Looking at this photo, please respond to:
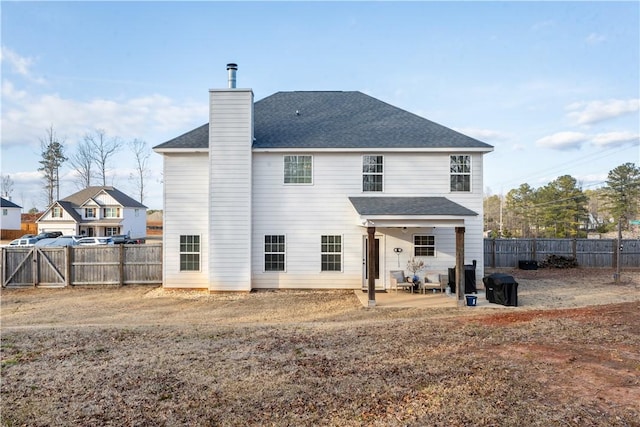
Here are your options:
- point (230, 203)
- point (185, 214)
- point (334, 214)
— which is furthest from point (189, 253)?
point (334, 214)

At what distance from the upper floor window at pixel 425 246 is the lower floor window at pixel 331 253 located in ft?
9.81

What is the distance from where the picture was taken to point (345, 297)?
1333cm

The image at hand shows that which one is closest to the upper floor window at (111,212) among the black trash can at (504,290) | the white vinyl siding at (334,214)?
the white vinyl siding at (334,214)

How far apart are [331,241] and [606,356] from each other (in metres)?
9.45

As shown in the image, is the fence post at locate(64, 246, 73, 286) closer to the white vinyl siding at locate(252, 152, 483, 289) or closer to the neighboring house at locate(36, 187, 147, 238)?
the white vinyl siding at locate(252, 152, 483, 289)

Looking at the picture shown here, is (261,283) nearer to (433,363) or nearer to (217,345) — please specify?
(217,345)

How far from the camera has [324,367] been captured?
6.16 meters

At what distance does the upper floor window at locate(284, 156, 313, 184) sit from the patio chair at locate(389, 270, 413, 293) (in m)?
4.88

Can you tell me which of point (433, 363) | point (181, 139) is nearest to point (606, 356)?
point (433, 363)

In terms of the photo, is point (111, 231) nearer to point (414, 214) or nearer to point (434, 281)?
point (434, 281)

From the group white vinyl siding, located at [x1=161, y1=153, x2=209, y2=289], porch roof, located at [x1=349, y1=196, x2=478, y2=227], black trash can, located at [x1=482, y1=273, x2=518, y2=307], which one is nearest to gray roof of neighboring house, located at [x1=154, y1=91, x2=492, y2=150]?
white vinyl siding, located at [x1=161, y1=153, x2=209, y2=289]

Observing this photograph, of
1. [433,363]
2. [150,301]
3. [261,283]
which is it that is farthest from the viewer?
[261,283]

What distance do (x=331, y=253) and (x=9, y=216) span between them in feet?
180

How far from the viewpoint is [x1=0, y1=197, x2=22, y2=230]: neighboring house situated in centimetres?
4878
